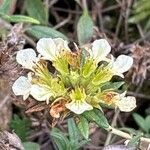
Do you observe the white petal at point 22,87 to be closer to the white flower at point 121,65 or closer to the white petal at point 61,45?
the white petal at point 61,45

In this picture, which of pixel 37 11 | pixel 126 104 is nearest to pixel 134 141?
pixel 126 104

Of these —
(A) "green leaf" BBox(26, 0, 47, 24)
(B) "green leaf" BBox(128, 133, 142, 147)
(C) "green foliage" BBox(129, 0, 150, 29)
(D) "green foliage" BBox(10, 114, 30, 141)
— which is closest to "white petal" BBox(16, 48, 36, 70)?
(B) "green leaf" BBox(128, 133, 142, 147)

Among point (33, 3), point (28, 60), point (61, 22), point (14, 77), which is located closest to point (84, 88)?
point (28, 60)

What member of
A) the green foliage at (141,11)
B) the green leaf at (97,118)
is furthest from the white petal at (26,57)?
the green foliage at (141,11)

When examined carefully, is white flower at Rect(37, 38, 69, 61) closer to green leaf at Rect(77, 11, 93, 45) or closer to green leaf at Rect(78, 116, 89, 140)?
green leaf at Rect(78, 116, 89, 140)

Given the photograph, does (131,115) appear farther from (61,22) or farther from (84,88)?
(84,88)

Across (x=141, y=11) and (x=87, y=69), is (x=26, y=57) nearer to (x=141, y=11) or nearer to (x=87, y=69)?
(x=87, y=69)

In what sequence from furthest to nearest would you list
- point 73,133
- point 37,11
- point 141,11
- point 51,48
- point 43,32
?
point 141,11
point 37,11
point 43,32
point 73,133
point 51,48
